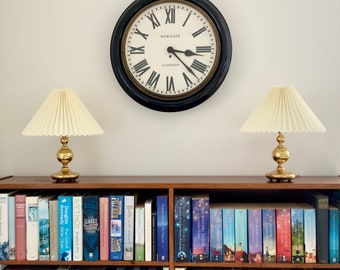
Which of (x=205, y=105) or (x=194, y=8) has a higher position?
(x=194, y=8)

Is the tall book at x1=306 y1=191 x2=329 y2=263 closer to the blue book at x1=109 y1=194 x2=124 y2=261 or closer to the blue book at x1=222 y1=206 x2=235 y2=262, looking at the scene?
the blue book at x1=222 y1=206 x2=235 y2=262

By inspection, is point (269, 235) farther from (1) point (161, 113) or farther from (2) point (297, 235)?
(1) point (161, 113)

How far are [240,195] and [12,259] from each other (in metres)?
1.01

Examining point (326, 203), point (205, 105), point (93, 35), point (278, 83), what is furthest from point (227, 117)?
point (93, 35)

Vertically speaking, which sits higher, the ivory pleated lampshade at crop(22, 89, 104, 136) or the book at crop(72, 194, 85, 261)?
the ivory pleated lampshade at crop(22, 89, 104, 136)

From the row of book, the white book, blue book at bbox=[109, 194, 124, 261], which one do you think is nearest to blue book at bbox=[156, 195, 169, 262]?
the row of book

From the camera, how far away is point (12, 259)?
1.59 m

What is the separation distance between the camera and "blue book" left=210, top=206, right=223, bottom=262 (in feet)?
5.12

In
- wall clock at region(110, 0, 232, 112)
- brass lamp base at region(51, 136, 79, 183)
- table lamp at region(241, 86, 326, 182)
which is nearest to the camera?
table lamp at region(241, 86, 326, 182)

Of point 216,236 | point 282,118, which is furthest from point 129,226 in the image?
point 282,118

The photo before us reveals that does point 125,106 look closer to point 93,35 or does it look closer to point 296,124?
point 93,35

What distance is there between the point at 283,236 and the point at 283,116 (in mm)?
472

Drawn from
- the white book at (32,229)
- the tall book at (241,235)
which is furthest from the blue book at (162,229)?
the white book at (32,229)

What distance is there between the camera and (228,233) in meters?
1.57
